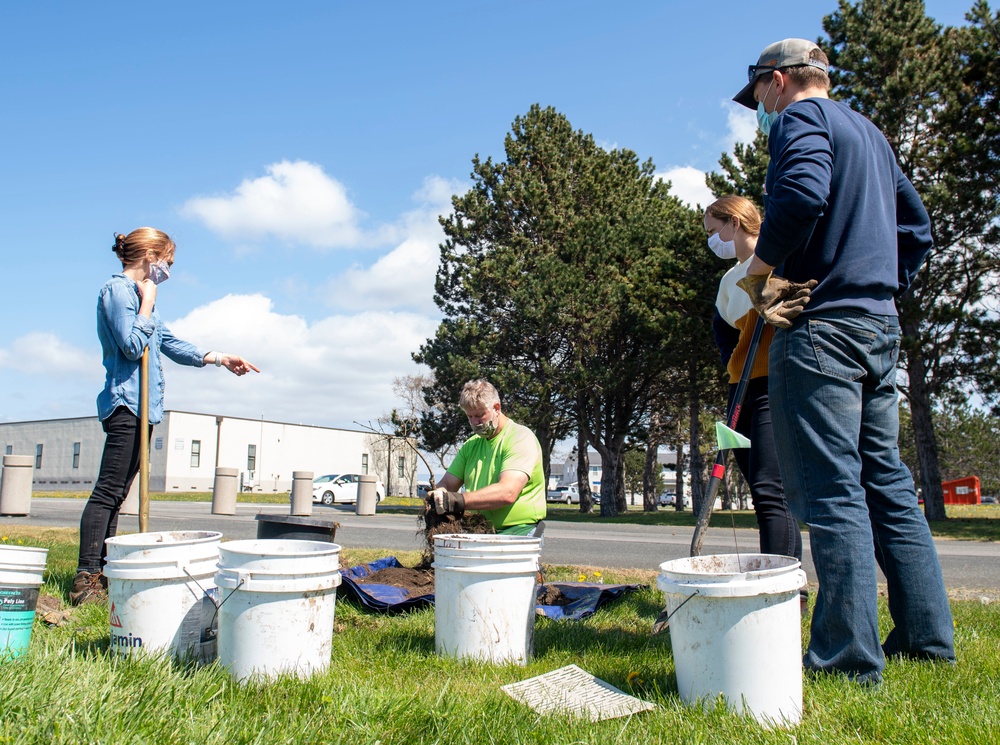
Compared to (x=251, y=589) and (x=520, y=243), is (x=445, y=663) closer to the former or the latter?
(x=251, y=589)

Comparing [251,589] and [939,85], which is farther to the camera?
[939,85]

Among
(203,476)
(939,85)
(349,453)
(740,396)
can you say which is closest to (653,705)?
(740,396)

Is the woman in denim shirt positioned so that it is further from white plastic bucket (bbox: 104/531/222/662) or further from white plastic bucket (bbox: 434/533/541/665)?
white plastic bucket (bbox: 434/533/541/665)

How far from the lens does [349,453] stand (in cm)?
5941

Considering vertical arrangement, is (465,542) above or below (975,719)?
above

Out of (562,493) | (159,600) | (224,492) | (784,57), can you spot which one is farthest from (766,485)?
(562,493)

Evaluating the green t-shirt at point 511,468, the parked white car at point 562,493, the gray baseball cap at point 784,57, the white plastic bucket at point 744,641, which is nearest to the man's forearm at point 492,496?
the green t-shirt at point 511,468

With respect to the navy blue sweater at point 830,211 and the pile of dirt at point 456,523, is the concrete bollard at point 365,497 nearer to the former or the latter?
the pile of dirt at point 456,523

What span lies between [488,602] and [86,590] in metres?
2.43

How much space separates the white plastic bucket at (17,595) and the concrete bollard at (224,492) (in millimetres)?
16364

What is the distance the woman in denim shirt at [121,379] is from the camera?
13.5 feet

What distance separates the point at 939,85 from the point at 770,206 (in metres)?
18.4

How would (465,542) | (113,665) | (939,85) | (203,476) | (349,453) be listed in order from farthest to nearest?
(349,453)
(203,476)
(939,85)
(465,542)
(113,665)

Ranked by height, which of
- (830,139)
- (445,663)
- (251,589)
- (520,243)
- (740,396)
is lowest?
(445,663)
